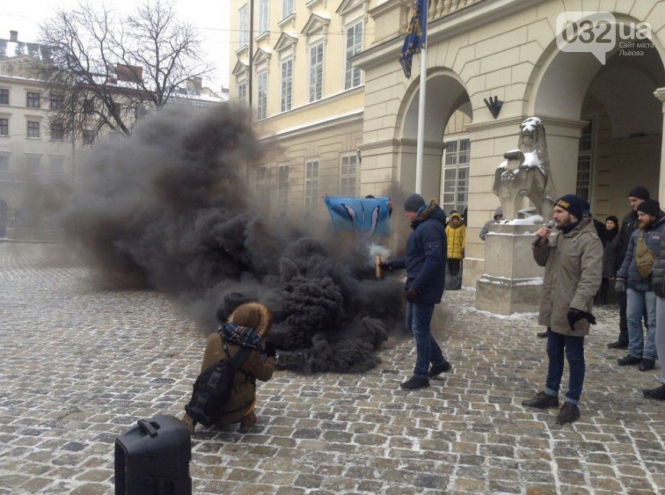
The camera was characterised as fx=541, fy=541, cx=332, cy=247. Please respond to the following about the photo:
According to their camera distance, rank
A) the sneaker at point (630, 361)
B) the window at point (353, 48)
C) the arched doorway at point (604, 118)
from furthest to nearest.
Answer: the window at point (353, 48) → the arched doorway at point (604, 118) → the sneaker at point (630, 361)

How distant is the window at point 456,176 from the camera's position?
18359 millimetres

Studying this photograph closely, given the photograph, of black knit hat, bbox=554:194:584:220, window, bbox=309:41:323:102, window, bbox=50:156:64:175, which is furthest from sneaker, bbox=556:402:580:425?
window, bbox=309:41:323:102

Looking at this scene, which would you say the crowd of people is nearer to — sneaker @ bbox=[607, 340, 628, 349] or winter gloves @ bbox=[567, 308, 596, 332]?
winter gloves @ bbox=[567, 308, 596, 332]

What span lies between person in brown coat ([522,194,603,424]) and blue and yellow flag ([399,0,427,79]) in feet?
29.2

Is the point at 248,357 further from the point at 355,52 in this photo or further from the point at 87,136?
the point at 87,136

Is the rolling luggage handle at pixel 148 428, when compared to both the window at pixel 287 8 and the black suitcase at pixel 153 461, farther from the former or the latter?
the window at pixel 287 8

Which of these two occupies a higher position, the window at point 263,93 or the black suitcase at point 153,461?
the window at point 263,93

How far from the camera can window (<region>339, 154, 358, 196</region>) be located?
61.5 feet

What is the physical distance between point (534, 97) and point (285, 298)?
7.84 metres

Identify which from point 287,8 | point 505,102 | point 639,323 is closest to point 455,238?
point 505,102

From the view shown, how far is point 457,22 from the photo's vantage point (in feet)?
42.7

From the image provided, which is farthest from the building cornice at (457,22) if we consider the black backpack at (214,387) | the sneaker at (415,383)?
the black backpack at (214,387)

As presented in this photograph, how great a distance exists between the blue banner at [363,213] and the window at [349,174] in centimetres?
842

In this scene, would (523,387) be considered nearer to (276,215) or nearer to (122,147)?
(276,215)
